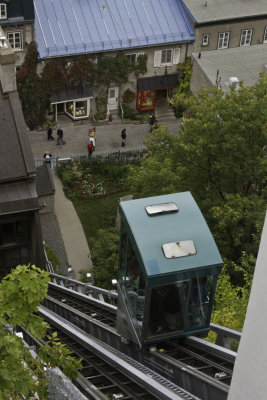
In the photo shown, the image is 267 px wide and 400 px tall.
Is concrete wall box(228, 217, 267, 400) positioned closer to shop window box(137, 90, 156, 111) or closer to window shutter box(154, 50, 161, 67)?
shop window box(137, 90, 156, 111)

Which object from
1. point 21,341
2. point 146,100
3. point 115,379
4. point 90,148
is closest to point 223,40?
point 146,100

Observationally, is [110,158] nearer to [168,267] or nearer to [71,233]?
[71,233]

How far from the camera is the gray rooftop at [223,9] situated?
154 ft

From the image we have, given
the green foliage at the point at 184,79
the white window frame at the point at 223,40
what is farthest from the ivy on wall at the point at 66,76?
the white window frame at the point at 223,40

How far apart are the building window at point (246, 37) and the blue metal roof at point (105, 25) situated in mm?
4144

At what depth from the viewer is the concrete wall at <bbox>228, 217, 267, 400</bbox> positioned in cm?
595

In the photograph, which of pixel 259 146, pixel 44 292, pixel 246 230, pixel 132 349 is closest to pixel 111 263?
pixel 246 230

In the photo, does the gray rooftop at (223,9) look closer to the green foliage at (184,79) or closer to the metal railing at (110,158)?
the green foliage at (184,79)

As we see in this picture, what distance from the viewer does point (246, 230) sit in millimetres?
27078

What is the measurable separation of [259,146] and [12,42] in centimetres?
2171

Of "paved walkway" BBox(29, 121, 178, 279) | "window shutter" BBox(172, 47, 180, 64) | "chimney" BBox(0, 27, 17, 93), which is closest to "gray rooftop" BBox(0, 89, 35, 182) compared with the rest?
"chimney" BBox(0, 27, 17, 93)

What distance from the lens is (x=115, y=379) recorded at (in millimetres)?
12766

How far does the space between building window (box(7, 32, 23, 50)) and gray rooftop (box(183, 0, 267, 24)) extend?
12.6m

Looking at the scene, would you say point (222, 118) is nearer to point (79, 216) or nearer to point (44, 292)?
point (79, 216)
